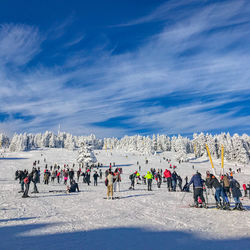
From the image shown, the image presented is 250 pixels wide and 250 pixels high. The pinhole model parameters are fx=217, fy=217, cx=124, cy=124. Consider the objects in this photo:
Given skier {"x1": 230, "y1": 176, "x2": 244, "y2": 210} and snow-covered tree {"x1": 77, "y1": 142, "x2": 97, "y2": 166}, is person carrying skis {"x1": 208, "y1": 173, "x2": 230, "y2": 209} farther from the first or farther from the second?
snow-covered tree {"x1": 77, "y1": 142, "x2": 97, "y2": 166}

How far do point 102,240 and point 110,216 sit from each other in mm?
2863

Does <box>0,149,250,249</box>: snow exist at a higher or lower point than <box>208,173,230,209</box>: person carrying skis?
lower

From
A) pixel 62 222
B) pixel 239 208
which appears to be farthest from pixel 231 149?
pixel 62 222

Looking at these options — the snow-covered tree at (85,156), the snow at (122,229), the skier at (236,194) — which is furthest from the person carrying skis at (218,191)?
the snow-covered tree at (85,156)

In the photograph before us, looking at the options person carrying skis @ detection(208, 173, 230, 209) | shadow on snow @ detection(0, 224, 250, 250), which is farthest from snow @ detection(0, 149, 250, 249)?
person carrying skis @ detection(208, 173, 230, 209)

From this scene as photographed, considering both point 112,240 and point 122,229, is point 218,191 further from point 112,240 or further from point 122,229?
point 112,240

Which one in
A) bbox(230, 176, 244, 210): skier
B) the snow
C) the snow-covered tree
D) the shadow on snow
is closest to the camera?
the shadow on snow

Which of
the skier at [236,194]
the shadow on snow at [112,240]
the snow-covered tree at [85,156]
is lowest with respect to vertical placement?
the shadow on snow at [112,240]

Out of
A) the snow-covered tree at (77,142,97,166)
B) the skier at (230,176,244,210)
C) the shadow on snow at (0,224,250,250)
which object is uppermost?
the snow-covered tree at (77,142,97,166)

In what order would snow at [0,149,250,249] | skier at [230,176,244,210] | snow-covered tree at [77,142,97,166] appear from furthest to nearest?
snow-covered tree at [77,142,97,166], skier at [230,176,244,210], snow at [0,149,250,249]

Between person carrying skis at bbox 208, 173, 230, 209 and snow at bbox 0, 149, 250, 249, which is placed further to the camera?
person carrying skis at bbox 208, 173, 230, 209

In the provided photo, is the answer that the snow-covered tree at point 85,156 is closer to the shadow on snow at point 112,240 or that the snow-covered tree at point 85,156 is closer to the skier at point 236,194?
the skier at point 236,194

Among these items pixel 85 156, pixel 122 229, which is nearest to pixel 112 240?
pixel 122 229

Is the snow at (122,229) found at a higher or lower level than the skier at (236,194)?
lower
